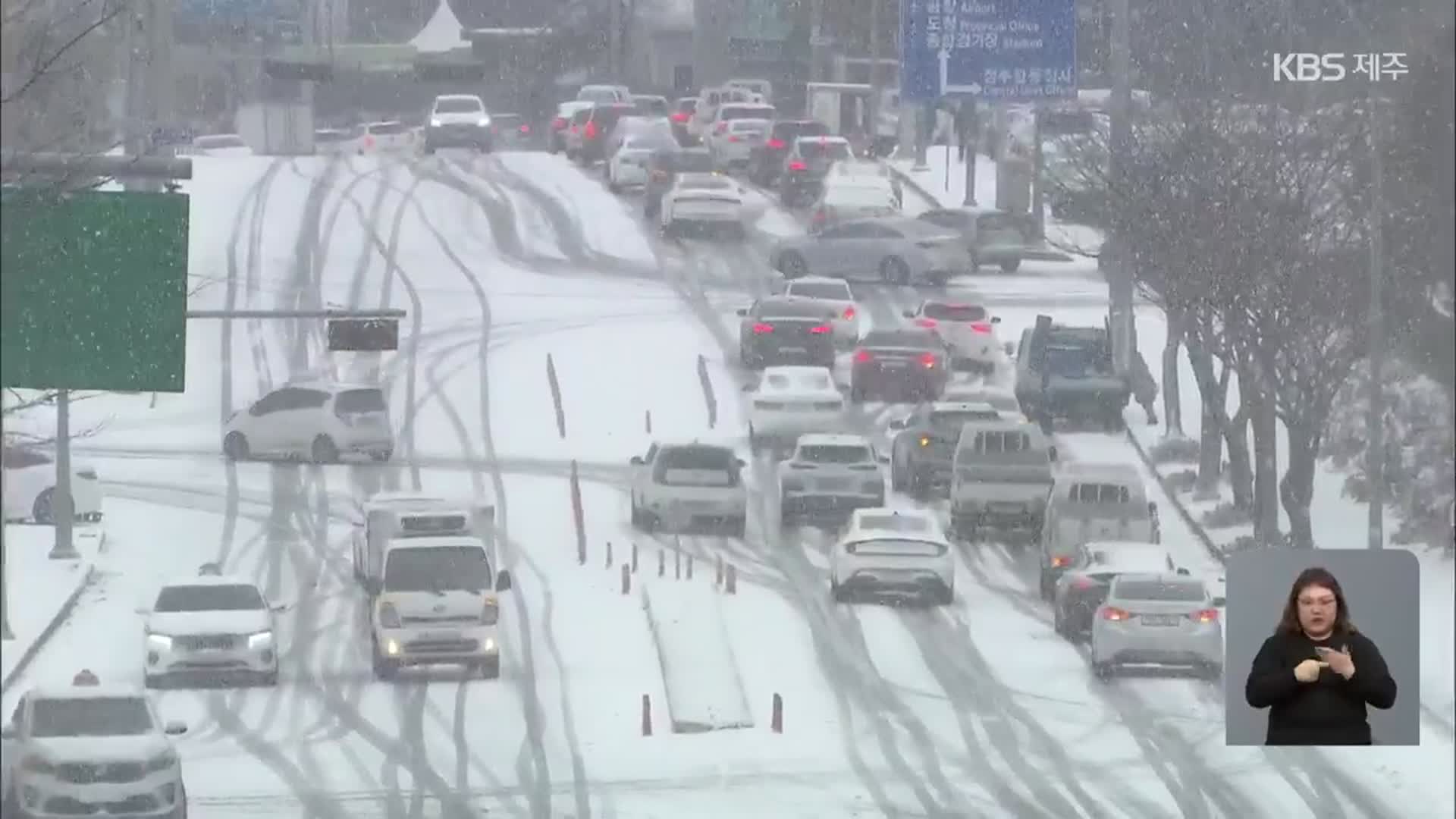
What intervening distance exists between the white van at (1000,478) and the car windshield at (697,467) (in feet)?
7.62

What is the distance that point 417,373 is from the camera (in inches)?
1105

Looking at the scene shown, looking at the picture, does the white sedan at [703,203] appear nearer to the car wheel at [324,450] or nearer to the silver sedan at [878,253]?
the silver sedan at [878,253]

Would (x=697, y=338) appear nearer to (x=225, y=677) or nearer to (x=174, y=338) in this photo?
(x=225, y=677)

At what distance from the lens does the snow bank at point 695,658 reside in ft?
79.4

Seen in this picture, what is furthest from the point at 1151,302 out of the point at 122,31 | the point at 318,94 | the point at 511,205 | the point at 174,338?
the point at 174,338

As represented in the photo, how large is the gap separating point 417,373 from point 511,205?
7.82ft

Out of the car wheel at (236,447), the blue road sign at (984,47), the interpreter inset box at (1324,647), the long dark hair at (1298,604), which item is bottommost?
the car wheel at (236,447)

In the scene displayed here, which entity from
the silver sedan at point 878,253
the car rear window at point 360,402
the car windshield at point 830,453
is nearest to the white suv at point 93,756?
the car rear window at point 360,402

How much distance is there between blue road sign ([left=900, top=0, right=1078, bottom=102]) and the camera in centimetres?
2483

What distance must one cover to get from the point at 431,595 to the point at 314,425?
380 centimetres

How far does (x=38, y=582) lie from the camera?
2380cm

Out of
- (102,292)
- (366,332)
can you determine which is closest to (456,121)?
(366,332)

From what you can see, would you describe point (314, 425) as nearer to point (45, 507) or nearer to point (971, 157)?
point (45, 507)

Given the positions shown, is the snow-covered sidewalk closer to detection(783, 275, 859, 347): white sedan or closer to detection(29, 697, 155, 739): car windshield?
detection(29, 697, 155, 739): car windshield
